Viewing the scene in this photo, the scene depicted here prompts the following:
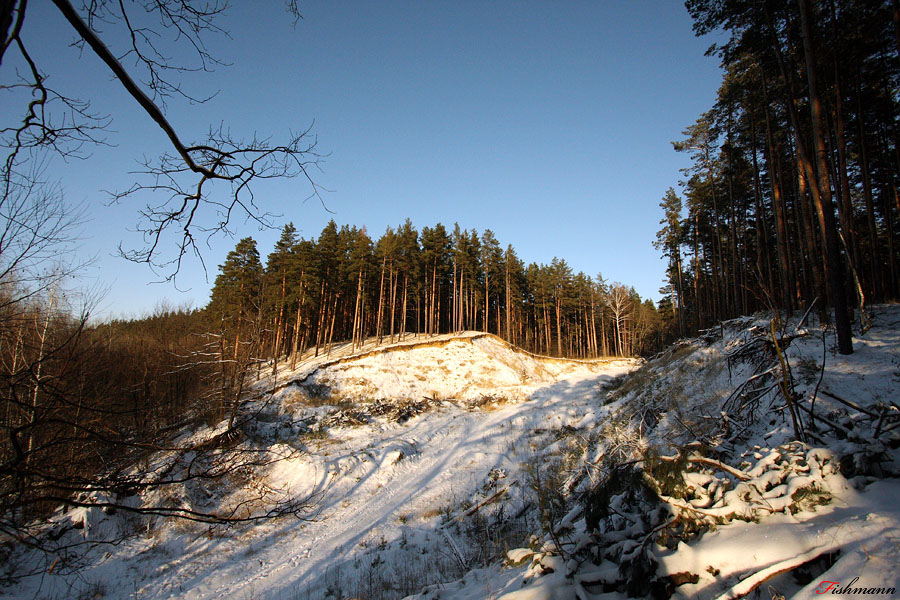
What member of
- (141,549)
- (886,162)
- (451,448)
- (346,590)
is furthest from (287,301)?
(886,162)

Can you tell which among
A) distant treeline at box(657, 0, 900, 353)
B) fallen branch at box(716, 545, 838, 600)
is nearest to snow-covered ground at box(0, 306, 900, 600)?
fallen branch at box(716, 545, 838, 600)

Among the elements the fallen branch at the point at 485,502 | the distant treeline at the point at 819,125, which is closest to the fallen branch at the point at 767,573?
the distant treeline at the point at 819,125

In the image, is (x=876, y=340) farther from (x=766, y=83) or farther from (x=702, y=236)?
(x=702, y=236)

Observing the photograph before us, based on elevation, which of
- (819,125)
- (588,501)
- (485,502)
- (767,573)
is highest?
(819,125)

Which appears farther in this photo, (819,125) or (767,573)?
(819,125)
